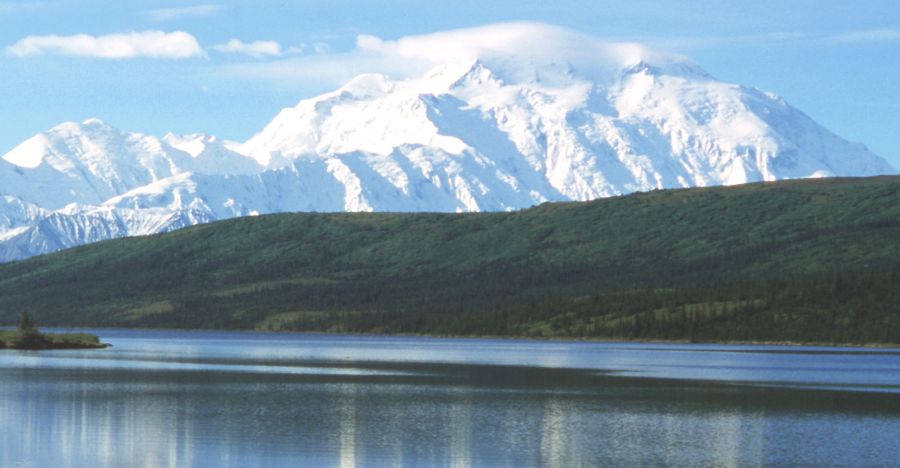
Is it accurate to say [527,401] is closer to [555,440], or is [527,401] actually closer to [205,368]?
[555,440]

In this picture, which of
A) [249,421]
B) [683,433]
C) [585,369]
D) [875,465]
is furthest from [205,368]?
[875,465]

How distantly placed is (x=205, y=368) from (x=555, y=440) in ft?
267

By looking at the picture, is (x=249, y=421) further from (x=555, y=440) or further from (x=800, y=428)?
(x=800, y=428)

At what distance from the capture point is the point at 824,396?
119500 millimetres

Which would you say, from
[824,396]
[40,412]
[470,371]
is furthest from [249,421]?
[470,371]

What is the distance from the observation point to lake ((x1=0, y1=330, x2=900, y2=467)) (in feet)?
253

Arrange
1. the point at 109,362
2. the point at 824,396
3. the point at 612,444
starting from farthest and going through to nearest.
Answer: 1. the point at 109,362
2. the point at 824,396
3. the point at 612,444

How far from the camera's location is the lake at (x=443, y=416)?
253 feet

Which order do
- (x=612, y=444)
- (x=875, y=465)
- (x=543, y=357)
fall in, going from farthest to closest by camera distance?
1. (x=543, y=357)
2. (x=612, y=444)
3. (x=875, y=465)

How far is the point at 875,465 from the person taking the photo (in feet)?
244

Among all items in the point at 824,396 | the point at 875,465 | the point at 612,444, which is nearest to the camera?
the point at 875,465

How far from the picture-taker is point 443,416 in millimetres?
98000

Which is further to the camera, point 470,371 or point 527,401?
point 470,371

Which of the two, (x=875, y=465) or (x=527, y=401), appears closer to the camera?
(x=875, y=465)
